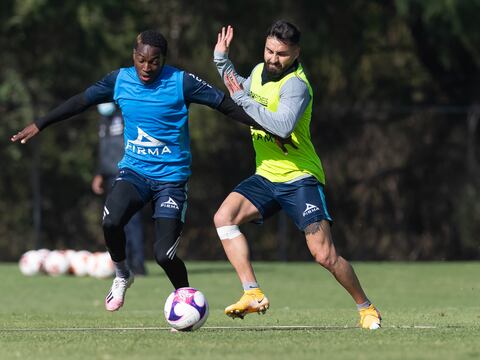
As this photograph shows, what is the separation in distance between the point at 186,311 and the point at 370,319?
4.67ft

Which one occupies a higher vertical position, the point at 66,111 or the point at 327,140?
the point at 66,111

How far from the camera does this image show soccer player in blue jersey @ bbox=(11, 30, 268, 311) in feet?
32.0

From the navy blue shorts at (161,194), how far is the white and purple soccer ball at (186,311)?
64cm

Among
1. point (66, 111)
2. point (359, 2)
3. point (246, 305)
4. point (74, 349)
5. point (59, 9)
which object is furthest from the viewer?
point (359, 2)

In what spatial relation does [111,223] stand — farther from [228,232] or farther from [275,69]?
[275,69]

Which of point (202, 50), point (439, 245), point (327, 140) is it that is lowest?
point (439, 245)

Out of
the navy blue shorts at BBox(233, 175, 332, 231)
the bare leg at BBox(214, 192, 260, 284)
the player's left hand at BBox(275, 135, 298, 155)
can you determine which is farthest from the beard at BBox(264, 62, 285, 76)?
the bare leg at BBox(214, 192, 260, 284)

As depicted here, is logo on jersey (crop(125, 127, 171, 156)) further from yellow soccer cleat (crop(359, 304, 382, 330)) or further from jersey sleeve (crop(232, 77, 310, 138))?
yellow soccer cleat (crop(359, 304, 382, 330))

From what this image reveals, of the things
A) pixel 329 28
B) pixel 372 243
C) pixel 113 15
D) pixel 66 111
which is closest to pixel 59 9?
pixel 113 15

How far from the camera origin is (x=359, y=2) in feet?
86.2

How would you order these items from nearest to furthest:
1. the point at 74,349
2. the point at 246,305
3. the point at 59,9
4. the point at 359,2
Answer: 1. the point at 74,349
2. the point at 246,305
3. the point at 59,9
4. the point at 359,2

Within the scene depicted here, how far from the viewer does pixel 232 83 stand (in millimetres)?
9898

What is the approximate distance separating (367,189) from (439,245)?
5.70ft

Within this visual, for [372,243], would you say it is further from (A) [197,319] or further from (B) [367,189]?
(A) [197,319]
